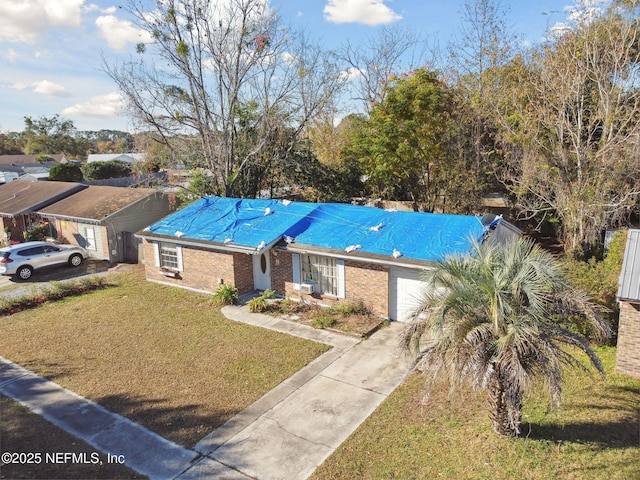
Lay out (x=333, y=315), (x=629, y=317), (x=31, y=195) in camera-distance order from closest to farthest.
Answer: (x=629, y=317), (x=333, y=315), (x=31, y=195)

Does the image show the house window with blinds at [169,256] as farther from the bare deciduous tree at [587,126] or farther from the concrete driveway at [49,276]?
the bare deciduous tree at [587,126]

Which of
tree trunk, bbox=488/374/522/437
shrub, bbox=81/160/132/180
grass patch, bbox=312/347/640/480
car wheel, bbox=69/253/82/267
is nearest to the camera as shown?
grass patch, bbox=312/347/640/480

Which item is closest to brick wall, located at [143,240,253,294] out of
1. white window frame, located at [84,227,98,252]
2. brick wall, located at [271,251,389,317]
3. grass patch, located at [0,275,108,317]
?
brick wall, located at [271,251,389,317]

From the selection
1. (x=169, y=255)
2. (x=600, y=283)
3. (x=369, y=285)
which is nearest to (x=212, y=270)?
(x=169, y=255)

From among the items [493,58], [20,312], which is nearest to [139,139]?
[20,312]

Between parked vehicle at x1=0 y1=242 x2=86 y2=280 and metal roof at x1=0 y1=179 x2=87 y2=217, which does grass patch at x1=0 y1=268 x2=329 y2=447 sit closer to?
parked vehicle at x1=0 y1=242 x2=86 y2=280

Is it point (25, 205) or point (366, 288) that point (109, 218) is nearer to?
point (25, 205)
